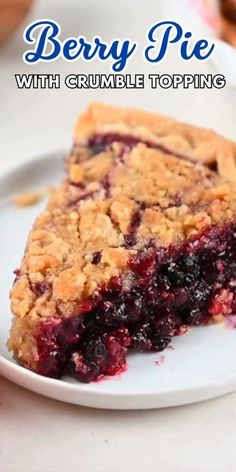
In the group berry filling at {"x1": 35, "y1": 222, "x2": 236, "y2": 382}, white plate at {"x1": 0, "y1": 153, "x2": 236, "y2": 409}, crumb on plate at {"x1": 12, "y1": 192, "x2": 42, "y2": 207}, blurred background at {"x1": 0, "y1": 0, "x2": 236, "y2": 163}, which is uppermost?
blurred background at {"x1": 0, "y1": 0, "x2": 236, "y2": 163}

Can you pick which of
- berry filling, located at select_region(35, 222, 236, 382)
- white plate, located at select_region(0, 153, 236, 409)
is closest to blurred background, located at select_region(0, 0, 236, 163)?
berry filling, located at select_region(35, 222, 236, 382)

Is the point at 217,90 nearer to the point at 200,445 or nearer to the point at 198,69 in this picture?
the point at 198,69

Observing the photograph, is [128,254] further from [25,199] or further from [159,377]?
[25,199]

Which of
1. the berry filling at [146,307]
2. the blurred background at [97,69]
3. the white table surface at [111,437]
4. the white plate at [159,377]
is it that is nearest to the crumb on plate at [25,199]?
the blurred background at [97,69]

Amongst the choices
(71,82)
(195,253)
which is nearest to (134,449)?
(195,253)

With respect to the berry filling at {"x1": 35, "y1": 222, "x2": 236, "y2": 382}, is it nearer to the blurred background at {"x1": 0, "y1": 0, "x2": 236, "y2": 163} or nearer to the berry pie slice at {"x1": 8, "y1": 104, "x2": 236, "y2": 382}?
the berry pie slice at {"x1": 8, "y1": 104, "x2": 236, "y2": 382}
